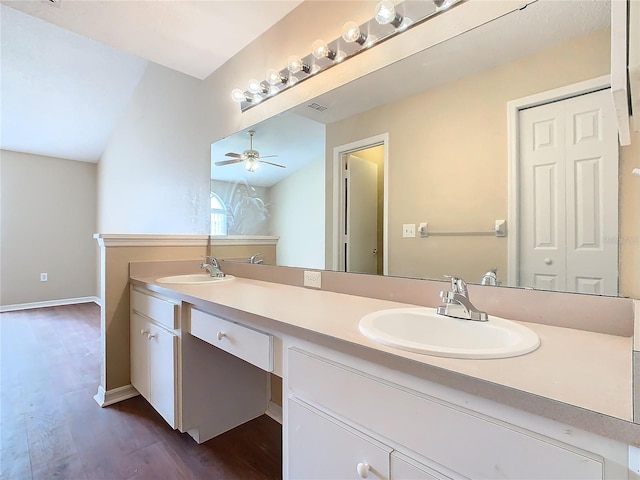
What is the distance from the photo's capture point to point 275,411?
1.88 m

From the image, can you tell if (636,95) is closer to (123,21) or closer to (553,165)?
(553,165)

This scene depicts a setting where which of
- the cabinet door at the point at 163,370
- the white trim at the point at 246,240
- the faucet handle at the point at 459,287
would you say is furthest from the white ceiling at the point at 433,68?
the cabinet door at the point at 163,370

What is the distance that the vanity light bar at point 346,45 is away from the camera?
4.07 ft

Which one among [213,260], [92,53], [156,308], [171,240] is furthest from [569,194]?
[92,53]

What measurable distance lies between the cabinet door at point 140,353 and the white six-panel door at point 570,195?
6.36ft

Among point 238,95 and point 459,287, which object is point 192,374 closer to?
point 459,287

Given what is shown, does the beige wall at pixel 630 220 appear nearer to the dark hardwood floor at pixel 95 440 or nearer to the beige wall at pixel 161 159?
the dark hardwood floor at pixel 95 440

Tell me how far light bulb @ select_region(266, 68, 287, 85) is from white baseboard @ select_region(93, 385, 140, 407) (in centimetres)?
219

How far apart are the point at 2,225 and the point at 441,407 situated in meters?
6.14

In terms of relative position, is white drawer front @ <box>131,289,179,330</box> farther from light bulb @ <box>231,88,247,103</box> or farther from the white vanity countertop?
light bulb @ <box>231,88,247,103</box>

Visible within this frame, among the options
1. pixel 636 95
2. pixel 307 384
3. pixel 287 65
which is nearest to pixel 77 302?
pixel 287 65

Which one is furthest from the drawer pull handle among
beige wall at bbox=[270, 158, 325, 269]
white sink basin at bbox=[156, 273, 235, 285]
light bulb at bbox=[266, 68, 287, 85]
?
light bulb at bbox=[266, 68, 287, 85]

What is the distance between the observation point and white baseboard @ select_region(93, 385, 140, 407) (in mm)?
2012

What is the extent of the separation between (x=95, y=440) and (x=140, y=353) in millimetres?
463
